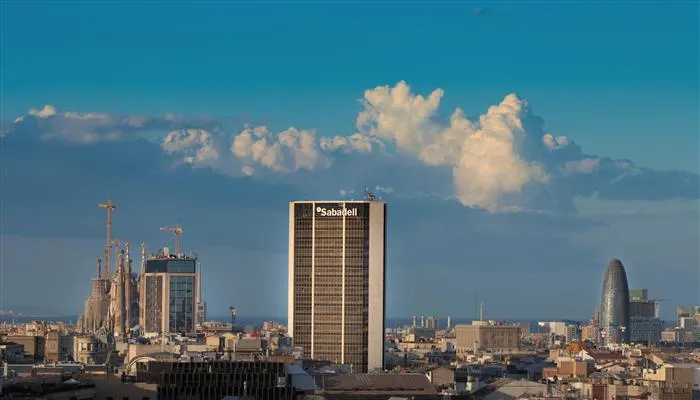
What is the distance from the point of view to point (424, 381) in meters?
157

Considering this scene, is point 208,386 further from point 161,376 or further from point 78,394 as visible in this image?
point 78,394

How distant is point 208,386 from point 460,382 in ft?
244

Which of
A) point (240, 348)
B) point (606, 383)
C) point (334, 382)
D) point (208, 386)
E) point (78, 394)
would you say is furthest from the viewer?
point (240, 348)

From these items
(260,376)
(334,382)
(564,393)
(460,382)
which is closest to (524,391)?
(564,393)

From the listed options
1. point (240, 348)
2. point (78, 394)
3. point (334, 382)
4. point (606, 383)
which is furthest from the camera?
point (240, 348)

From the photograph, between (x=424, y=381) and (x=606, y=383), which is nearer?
A: (x=424, y=381)

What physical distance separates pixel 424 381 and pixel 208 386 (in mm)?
37745

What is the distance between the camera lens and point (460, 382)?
19400cm

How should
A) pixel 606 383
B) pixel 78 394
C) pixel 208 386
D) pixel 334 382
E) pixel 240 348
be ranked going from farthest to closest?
pixel 240 348
pixel 606 383
pixel 334 382
pixel 208 386
pixel 78 394

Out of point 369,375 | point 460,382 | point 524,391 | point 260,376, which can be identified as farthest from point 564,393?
point 260,376

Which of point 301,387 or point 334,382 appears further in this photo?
point 334,382

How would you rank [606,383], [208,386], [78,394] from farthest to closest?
[606,383] < [208,386] < [78,394]

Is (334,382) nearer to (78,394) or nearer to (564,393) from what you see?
(564,393)

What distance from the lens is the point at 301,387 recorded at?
129m
